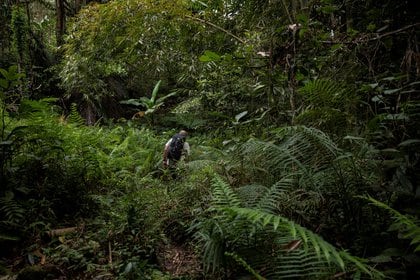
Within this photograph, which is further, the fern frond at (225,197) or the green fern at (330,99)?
the green fern at (330,99)

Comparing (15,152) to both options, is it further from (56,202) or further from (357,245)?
(357,245)

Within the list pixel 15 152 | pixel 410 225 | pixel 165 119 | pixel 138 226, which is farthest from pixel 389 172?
pixel 165 119

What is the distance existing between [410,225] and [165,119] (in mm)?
11652

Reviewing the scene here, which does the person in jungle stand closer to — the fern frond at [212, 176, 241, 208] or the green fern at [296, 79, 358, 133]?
the green fern at [296, 79, 358, 133]

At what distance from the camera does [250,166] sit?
13.1 feet

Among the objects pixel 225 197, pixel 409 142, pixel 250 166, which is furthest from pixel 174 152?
pixel 409 142

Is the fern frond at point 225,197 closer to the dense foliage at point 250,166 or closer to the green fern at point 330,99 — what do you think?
the dense foliage at point 250,166

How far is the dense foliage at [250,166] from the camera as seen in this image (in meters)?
2.29

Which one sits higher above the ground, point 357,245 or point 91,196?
point 357,245

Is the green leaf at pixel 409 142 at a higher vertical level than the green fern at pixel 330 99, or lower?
lower

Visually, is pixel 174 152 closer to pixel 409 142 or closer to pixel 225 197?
pixel 225 197

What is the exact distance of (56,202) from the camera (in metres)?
4.16

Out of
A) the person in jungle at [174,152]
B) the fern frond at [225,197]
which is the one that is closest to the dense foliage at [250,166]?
the fern frond at [225,197]

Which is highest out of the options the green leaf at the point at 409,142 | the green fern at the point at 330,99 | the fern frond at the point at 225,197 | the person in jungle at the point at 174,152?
the green fern at the point at 330,99
